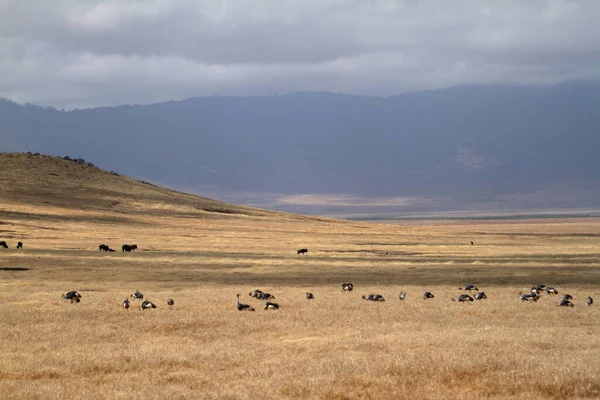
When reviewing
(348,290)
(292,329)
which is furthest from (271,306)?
(348,290)

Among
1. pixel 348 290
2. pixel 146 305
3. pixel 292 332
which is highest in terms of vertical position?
pixel 348 290

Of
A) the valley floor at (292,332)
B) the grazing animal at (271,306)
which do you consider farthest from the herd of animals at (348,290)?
the valley floor at (292,332)

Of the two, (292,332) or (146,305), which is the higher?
(292,332)

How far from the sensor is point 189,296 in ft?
99.0

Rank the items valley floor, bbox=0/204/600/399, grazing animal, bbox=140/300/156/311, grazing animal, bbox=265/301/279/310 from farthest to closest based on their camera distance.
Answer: grazing animal, bbox=265/301/279/310 < grazing animal, bbox=140/300/156/311 < valley floor, bbox=0/204/600/399

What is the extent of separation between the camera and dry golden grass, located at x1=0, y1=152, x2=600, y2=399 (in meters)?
14.4

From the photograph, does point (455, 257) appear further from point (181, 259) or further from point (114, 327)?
point (114, 327)

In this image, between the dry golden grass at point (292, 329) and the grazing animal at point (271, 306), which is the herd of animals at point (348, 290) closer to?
the grazing animal at point (271, 306)

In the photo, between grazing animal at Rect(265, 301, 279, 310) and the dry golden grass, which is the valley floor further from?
→ grazing animal at Rect(265, 301, 279, 310)

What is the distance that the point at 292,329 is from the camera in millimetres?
21375

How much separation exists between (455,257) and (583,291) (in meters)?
22.2

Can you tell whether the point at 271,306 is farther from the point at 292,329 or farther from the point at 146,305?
the point at 292,329

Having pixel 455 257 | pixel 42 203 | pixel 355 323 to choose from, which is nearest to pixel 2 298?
pixel 355 323

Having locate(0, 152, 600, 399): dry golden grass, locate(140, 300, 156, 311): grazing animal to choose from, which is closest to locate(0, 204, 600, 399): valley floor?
locate(0, 152, 600, 399): dry golden grass
